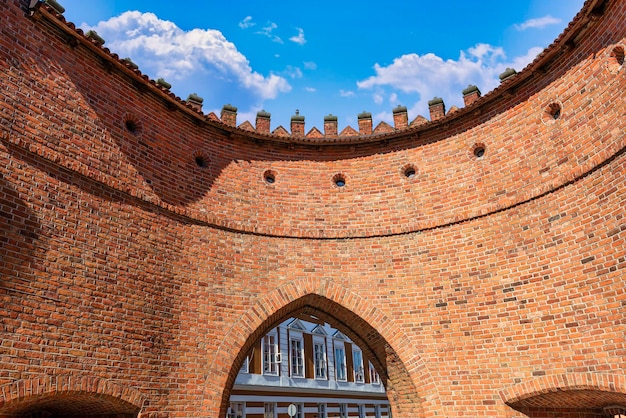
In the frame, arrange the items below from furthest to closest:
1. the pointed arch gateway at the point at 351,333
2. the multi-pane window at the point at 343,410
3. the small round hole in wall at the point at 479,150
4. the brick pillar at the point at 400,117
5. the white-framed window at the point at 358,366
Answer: the white-framed window at the point at 358,366
the multi-pane window at the point at 343,410
the brick pillar at the point at 400,117
the small round hole in wall at the point at 479,150
the pointed arch gateway at the point at 351,333

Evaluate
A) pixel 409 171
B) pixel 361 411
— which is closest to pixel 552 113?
pixel 409 171

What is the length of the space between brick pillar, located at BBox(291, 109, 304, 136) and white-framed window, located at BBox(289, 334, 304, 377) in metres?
12.4

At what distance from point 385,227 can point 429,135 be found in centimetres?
233

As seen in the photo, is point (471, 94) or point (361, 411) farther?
point (361, 411)

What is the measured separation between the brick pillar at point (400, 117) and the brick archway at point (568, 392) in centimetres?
596

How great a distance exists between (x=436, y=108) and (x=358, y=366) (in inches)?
718

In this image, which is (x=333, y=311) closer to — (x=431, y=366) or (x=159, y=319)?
(x=431, y=366)

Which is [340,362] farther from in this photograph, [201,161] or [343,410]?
[201,161]

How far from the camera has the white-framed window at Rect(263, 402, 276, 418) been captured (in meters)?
18.7

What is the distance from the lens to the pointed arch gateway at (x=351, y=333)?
8992 millimetres

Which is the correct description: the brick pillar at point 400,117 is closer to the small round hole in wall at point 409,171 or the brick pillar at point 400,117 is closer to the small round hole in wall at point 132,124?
the small round hole in wall at point 409,171

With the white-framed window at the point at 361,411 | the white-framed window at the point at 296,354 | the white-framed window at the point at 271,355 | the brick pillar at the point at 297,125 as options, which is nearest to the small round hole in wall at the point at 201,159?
the brick pillar at the point at 297,125

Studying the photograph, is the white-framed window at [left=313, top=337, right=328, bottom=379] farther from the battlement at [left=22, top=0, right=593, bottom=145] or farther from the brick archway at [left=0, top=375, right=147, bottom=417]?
the brick archway at [left=0, top=375, right=147, bottom=417]

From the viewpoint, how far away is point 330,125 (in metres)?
11.5
